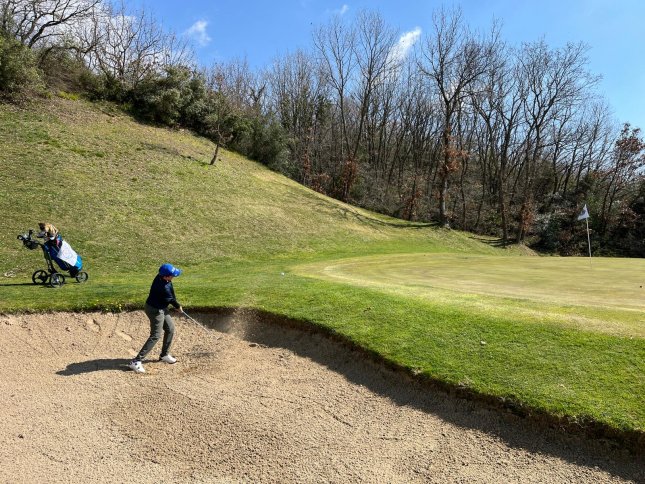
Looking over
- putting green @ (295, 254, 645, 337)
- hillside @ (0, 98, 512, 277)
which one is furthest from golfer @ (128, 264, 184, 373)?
hillside @ (0, 98, 512, 277)

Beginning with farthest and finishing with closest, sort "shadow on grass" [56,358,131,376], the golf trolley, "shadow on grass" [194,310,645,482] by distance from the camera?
1. the golf trolley
2. "shadow on grass" [56,358,131,376]
3. "shadow on grass" [194,310,645,482]

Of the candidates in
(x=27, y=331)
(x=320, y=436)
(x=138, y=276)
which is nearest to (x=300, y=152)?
(x=138, y=276)

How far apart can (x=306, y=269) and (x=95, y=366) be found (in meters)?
10.3

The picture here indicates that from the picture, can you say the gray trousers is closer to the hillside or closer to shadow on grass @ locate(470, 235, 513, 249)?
the hillside

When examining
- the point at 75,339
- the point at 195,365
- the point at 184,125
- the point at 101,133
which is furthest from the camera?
the point at 184,125

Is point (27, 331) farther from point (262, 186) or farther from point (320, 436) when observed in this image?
point (262, 186)

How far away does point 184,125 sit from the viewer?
46469 mm

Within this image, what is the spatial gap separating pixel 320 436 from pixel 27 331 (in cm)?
765

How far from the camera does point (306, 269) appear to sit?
18375mm

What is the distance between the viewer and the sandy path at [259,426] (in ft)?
18.6

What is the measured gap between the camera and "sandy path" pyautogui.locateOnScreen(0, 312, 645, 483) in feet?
18.6

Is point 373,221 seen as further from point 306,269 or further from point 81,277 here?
point 81,277

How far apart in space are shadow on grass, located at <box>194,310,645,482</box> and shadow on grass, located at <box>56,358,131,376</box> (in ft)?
7.70

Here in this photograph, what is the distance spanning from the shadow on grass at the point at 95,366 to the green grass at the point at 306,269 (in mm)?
2472
